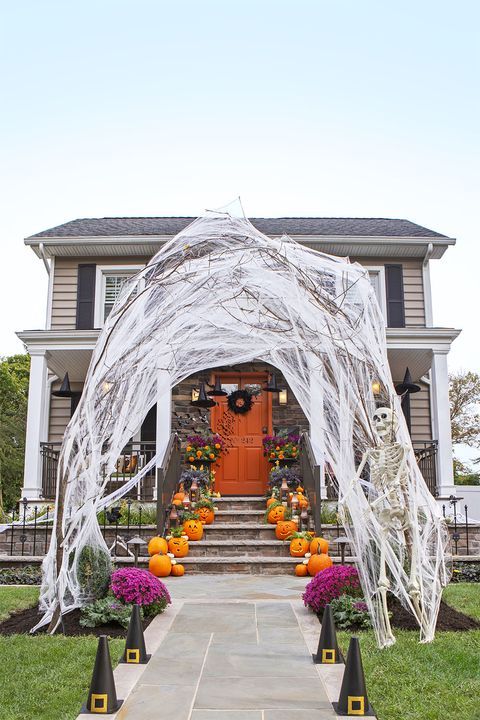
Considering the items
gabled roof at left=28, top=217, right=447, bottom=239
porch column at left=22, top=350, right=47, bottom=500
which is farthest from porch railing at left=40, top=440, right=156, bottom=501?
gabled roof at left=28, top=217, right=447, bottom=239

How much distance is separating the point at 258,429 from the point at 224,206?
872 cm

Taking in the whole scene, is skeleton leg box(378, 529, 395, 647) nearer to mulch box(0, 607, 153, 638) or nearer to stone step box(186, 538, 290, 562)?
mulch box(0, 607, 153, 638)

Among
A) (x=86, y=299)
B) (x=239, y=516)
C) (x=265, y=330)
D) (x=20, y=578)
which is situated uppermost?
(x=86, y=299)

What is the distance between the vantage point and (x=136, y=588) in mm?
6566

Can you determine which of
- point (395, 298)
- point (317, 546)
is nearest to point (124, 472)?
point (317, 546)

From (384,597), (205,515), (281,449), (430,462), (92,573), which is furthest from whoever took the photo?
(430,462)

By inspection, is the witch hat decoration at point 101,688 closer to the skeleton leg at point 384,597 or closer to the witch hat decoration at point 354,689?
the witch hat decoration at point 354,689

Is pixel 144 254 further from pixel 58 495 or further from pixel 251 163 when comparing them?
pixel 58 495

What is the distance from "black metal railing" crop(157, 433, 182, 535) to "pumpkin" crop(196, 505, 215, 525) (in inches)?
21.5

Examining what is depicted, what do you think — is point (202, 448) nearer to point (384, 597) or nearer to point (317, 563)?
point (317, 563)

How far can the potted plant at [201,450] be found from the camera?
13.5 metres

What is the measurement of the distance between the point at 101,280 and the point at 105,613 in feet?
33.7

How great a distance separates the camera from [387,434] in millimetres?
5773

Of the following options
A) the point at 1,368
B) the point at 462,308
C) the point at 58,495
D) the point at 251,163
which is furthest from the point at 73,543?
the point at 1,368
